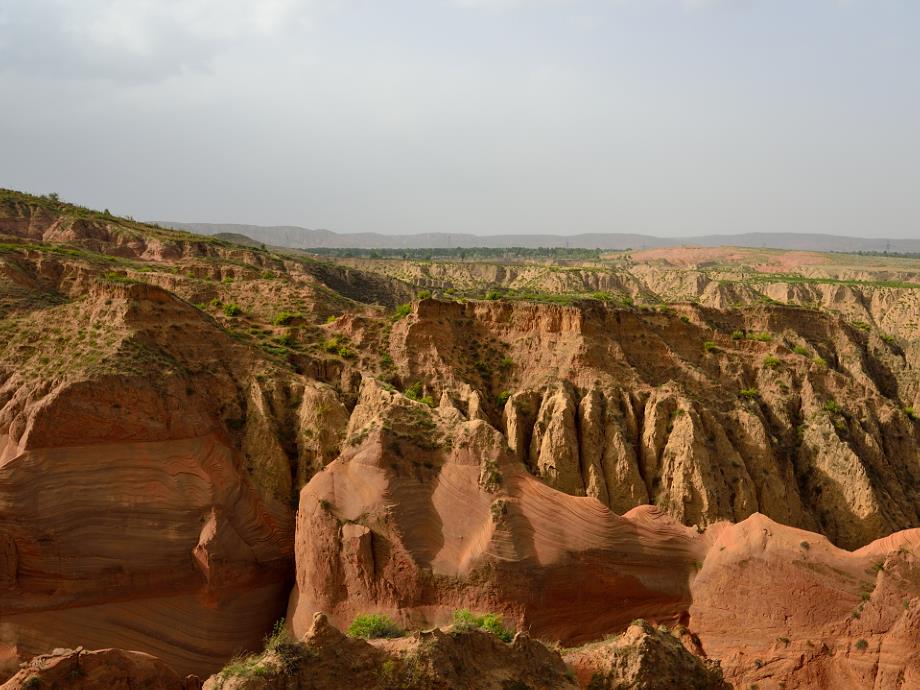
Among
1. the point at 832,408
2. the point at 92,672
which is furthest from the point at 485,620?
the point at 832,408

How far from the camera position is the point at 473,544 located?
797 inches

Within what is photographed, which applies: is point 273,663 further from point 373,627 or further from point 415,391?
point 415,391

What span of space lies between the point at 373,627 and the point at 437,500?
15.8ft

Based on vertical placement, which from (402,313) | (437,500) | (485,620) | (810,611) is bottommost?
(485,620)

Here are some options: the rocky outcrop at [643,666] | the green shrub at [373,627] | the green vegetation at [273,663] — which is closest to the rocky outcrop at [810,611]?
the rocky outcrop at [643,666]

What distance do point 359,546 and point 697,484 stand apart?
14934mm

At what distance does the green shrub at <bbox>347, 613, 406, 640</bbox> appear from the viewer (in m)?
16.6

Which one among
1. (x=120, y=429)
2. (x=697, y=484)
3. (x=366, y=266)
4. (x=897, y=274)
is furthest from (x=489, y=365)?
(x=897, y=274)

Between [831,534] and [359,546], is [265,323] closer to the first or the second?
[359,546]

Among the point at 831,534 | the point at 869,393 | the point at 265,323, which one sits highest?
the point at 265,323

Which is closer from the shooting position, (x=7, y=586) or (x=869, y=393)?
(x=7, y=586)

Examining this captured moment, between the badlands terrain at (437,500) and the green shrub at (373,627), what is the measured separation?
17 cm

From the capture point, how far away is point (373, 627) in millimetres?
17469

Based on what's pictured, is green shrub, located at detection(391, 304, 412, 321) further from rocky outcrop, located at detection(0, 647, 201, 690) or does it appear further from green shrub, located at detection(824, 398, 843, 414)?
rocky outcrop, located at detection(0, 647, 201, 690)
